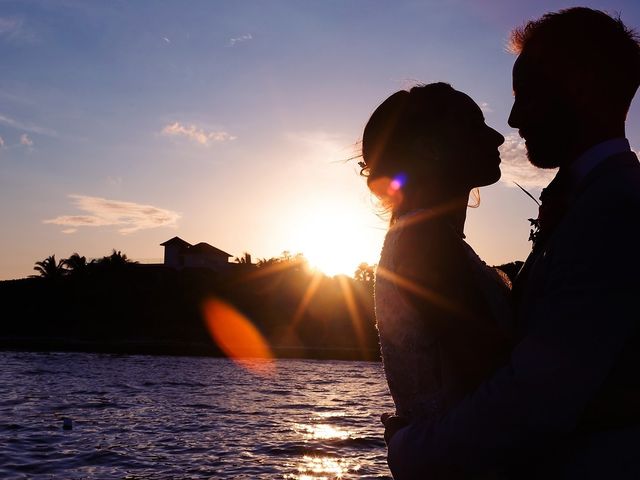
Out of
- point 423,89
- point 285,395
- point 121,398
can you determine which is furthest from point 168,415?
point 423,89

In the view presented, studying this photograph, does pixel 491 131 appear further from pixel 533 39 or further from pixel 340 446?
pixel 340 446

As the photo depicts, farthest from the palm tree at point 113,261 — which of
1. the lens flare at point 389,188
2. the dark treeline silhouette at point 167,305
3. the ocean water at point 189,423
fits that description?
the lens flare at point 389,188

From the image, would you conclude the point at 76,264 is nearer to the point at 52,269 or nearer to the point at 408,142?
the point at 52,269

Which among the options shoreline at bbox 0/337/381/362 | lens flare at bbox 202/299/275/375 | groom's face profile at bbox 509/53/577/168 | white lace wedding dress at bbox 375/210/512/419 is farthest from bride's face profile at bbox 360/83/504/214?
lens flare at bbox 202/299/275/375

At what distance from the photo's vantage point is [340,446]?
1636 centimetres

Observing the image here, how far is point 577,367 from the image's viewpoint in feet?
4.34

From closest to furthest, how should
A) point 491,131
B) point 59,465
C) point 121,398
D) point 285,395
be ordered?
point 491,131 < point 59,465 < point 121,398 < point 285,395

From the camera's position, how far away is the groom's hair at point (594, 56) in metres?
1.65

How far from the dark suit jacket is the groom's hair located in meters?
0.21

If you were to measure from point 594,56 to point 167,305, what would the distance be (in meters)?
66.2

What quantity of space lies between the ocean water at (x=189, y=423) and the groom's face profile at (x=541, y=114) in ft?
39.7

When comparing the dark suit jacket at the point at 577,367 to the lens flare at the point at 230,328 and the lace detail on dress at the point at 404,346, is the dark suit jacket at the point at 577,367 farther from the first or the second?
the lens flare at the point at 230,328

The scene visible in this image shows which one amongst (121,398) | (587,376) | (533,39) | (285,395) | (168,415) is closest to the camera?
(587,376)

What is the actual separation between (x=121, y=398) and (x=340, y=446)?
1252 cm
